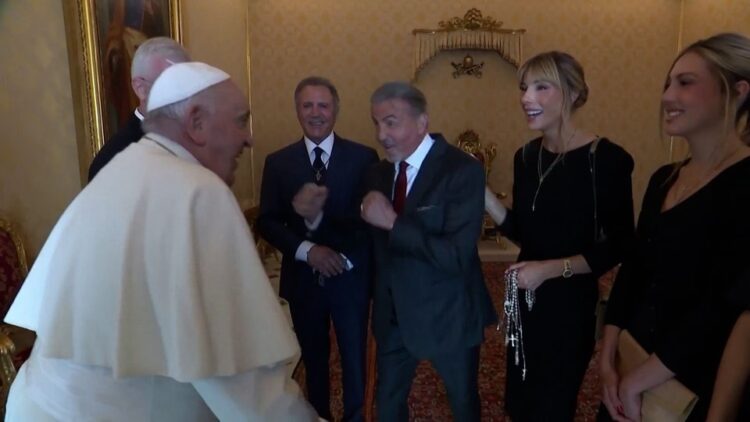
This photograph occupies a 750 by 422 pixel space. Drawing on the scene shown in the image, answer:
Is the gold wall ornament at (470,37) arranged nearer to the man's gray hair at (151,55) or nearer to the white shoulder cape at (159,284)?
the man's gray hair at (151,55)

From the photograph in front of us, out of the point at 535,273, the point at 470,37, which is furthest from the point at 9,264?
the point at 470,37

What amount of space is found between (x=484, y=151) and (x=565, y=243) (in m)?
5.47

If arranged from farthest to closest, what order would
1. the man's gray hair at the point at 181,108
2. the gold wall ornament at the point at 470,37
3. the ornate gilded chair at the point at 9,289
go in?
the gold wall ornament at the point at 470,37, the ornate gilded chair at the point at 9,289, the man's gray hair at the point at 181,108

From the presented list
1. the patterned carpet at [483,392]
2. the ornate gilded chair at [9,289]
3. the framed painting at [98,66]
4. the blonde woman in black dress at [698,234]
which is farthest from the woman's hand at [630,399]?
the framed painting at [98,66]

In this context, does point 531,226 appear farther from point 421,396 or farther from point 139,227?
point 421,396

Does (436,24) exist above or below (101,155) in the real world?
above

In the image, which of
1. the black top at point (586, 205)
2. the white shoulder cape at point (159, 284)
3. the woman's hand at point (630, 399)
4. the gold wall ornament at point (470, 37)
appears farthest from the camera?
the gold wall ornament at point (470, 37)

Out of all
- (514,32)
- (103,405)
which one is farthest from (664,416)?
(514,32)

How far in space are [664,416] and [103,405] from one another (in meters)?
1.43

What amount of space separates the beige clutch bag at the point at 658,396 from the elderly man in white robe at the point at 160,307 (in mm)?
969

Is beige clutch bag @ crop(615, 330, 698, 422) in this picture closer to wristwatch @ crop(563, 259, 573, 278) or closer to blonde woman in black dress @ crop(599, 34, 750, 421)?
blonde woman in black dress @ crop(599, 34, 750, 421)

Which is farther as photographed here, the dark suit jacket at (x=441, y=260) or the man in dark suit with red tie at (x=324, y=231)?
the man in dark suit with red tie at (x=324, y=231)

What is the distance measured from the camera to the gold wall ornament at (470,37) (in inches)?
280

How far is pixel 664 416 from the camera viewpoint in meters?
1.46
